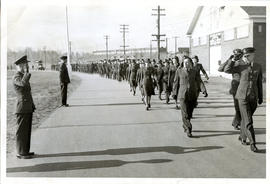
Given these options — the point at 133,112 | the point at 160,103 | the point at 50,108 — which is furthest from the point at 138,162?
the point at 160,103

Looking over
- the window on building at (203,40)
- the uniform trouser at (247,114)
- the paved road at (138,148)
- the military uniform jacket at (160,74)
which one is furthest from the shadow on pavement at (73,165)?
the window on building at (203,40)

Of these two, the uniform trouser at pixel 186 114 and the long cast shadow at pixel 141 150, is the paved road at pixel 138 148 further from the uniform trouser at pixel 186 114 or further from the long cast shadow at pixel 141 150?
the uniform trouser at pixel 186 114

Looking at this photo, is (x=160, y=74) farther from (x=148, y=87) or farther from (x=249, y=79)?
(x=249, y=79)

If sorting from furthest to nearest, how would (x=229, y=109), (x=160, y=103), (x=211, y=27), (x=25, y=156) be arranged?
(x=211, y=27) < (x=160, y=103) < (x=229, y=109) < (x=25, y=156)

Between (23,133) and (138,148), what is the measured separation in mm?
1962

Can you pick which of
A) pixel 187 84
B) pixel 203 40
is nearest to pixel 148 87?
pixel 187 84

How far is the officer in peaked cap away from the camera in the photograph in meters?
5.41

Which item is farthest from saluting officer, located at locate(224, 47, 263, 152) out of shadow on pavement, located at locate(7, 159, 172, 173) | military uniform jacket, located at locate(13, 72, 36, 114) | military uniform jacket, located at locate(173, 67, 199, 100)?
military uniform jacket, located at locate(13, 72, 36, 114)

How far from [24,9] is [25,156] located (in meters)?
2.57

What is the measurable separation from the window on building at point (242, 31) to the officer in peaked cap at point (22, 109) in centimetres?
1104

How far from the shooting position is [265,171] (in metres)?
5.19

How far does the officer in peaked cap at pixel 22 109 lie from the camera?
5410 millimetres

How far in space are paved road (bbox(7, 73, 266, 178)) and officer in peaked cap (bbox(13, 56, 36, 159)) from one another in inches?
8.2
